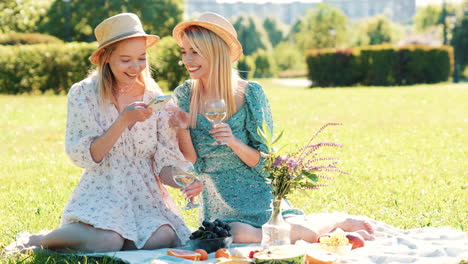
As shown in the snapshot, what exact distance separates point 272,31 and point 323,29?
55.0m

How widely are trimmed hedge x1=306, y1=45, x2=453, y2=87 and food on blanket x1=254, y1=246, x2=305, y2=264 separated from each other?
92.2ft

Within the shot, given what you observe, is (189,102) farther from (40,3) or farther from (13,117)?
(40,3)

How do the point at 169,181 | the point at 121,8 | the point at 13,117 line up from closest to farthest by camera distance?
1. the point at 169,181
2. the point at 13,117
3. the point at 121,8

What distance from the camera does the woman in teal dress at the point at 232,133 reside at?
5.10 m

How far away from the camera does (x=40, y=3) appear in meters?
51.9

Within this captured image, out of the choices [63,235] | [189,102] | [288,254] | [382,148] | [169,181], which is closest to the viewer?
[288,254]

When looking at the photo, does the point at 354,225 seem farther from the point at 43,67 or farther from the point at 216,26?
the point at 43,67

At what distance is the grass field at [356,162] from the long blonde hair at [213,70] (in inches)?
39.9

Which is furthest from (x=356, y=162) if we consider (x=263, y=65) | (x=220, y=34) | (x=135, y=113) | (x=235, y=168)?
(x=263, y=65)

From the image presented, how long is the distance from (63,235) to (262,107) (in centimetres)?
176

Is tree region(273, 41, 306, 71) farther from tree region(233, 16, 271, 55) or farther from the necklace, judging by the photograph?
the necklace

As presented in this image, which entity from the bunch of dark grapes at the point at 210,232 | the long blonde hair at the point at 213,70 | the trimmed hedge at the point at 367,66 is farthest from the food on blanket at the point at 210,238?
the trimmed hedge at the point at 367,66

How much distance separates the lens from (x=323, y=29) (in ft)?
233

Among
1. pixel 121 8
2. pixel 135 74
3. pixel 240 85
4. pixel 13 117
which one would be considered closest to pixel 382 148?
pixel 240 85
